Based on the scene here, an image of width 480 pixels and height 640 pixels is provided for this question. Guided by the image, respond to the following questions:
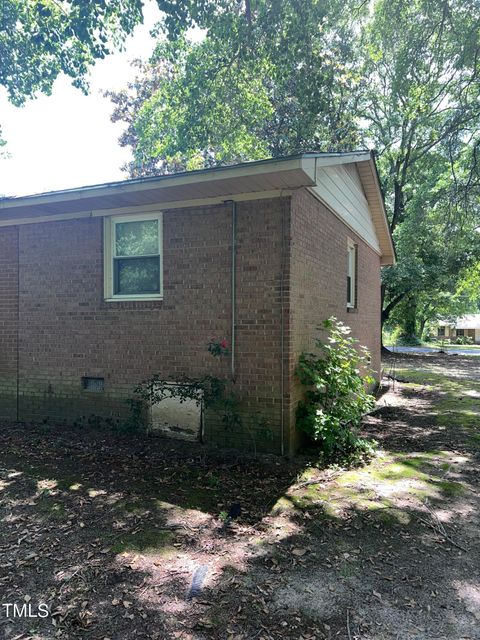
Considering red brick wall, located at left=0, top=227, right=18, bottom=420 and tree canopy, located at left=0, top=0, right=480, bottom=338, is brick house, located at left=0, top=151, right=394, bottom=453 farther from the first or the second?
tree canopy, located at left=0, top=0, right=480, bottom=338

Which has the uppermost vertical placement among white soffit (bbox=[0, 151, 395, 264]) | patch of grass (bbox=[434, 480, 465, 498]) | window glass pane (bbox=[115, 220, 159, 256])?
white soffit (bbox=[0, 151, 395, 264])

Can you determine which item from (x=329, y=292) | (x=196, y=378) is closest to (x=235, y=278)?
(x=196, y=378)

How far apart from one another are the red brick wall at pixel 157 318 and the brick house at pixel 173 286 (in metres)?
0.02

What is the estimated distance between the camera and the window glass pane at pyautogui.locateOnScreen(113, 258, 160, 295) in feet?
21.2

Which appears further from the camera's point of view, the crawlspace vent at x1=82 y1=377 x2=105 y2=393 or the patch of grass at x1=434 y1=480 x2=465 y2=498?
the crawlspace vent at x1=82 y1=377 x2=105 y2=393

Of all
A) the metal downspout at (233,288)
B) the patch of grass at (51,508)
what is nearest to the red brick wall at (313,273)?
the metal downspout at (233,288)

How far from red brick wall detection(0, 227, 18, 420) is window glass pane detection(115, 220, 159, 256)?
2036mm

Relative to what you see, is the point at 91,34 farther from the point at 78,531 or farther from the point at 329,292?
the point at 78,531

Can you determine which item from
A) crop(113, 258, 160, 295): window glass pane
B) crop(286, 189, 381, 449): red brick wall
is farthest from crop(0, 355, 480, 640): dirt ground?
crop(113, 258, 160, 295): window glass pane

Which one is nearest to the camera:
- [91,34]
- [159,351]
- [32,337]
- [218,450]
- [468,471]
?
[468,471]

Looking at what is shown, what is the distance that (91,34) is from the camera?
9.66 meters

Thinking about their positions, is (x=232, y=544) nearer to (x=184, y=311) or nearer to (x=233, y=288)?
(x=233, y=288)

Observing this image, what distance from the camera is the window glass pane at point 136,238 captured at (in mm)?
6430

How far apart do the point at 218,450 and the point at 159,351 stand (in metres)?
1.69
